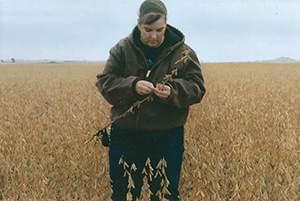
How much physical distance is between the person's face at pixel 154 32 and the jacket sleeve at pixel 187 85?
9.4 inches

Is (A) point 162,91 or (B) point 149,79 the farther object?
(B) point 149,79

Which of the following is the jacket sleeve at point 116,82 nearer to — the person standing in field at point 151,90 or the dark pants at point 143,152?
the person standing in field at point 151,90

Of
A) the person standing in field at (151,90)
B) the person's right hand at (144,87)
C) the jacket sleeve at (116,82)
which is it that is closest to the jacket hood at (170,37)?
the person standing in field at (151,90)

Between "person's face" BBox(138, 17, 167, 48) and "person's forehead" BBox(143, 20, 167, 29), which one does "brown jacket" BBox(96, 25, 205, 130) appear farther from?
"person's forehead" BBox(143, 20, 167, 29)

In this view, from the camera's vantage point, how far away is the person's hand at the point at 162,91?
3459mm

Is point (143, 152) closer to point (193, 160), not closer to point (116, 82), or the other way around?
point (116, 82)

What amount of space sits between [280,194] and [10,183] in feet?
7.68

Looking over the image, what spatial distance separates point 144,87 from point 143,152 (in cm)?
56

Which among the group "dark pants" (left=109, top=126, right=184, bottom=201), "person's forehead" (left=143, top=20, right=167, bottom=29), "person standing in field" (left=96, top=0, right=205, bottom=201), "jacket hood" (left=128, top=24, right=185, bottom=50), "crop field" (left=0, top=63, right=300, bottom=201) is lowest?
"crop field" (left=0, top=63, right=300, bottom=201)

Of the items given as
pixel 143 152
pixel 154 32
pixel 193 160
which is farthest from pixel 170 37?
pixel 193 160

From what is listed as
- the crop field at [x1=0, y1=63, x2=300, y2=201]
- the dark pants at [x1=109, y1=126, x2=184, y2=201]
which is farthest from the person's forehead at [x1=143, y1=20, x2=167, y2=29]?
the crop field at [x1=0, y1=63, x2=300, y2=201]

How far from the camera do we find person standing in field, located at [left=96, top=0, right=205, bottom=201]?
354 cm

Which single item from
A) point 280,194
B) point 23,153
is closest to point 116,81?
point 280,194

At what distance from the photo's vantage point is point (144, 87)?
3.47 metres
